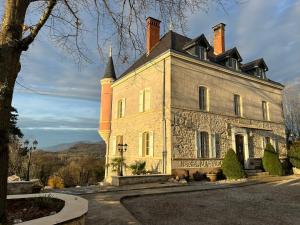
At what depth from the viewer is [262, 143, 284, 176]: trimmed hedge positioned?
16344 mm

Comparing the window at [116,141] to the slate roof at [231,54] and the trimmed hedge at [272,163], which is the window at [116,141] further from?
the trimmed hedge at [272,163]

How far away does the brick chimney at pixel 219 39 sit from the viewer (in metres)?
20.9

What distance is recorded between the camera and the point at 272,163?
16.4m

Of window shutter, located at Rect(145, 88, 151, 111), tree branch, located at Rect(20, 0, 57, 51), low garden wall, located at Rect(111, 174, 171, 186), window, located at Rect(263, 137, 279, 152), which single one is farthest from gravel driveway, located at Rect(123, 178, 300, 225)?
window, located at Rect(263, 137, 279, 152)

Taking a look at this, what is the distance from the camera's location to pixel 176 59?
14836 mm

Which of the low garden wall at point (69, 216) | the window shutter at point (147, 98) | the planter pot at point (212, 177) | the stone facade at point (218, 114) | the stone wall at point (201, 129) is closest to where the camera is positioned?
the low garden wall at point (69, 216)

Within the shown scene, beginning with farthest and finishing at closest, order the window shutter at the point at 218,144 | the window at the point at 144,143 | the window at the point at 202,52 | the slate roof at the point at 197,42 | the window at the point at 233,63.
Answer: the window at the point at 233,63, the window at the point at 202,52, the slate roof at the point at 197,42, the window shutter at the point at 218,144, the window at the point at 144,143

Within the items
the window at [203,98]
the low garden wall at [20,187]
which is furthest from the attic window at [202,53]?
the low garden wall at [20,187]

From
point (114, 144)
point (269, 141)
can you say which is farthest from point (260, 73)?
point (114, 144)

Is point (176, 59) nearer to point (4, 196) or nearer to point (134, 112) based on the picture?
point (134, 112)

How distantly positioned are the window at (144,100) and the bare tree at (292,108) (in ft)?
74.6

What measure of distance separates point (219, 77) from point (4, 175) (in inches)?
592

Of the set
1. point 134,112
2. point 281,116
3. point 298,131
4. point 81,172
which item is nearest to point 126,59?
point 134,112

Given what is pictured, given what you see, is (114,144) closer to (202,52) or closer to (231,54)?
(202,52)
